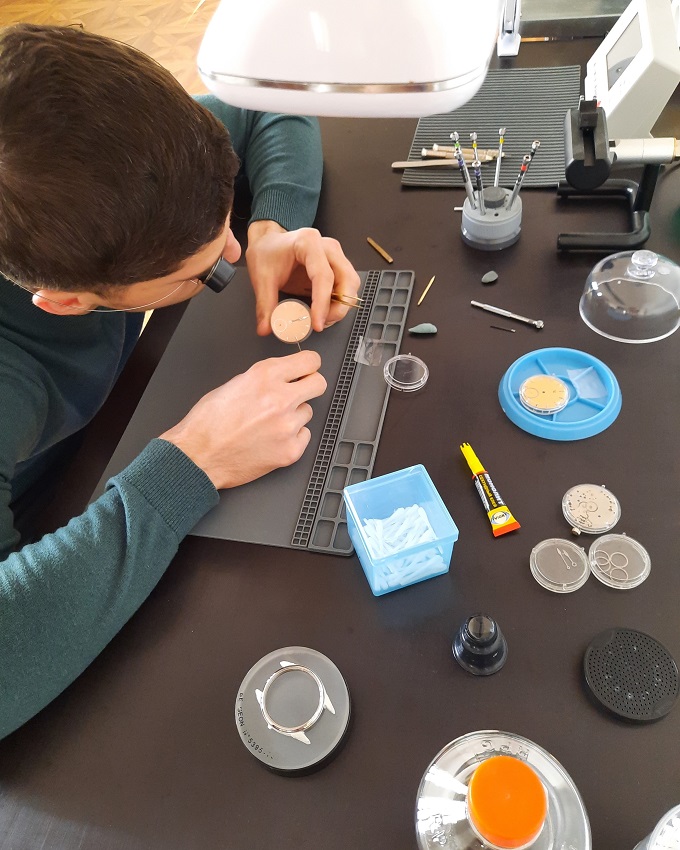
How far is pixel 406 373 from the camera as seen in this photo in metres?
0.94

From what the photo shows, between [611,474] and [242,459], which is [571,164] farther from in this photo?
[242,459]

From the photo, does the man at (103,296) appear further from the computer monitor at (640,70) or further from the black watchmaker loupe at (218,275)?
the computer monitor at (640,70)

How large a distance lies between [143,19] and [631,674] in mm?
4275

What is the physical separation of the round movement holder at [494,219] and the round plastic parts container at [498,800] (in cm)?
77

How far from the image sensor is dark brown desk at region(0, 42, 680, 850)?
0.61 meters

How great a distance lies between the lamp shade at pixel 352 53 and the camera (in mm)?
529

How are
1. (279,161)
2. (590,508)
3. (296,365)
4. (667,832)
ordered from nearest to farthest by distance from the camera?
(667,832)
(590,508)
(296,365)
(279,161)

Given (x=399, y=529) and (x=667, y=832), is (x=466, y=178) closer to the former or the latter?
(x=399, y=529)

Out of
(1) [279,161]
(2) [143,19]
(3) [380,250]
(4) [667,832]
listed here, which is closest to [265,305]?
(3) [380,250]

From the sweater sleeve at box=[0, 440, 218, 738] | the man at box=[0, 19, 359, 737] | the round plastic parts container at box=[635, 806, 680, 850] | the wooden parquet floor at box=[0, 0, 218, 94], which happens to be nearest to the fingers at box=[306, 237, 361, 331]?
the man at box=[0, 19, 359, 737]

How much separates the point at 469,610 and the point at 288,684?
0.72ft

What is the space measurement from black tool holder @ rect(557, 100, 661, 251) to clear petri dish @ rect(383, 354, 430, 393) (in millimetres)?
339

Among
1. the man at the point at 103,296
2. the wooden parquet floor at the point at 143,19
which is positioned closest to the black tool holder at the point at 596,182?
the man at the point at 103,296

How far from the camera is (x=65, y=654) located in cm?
69
